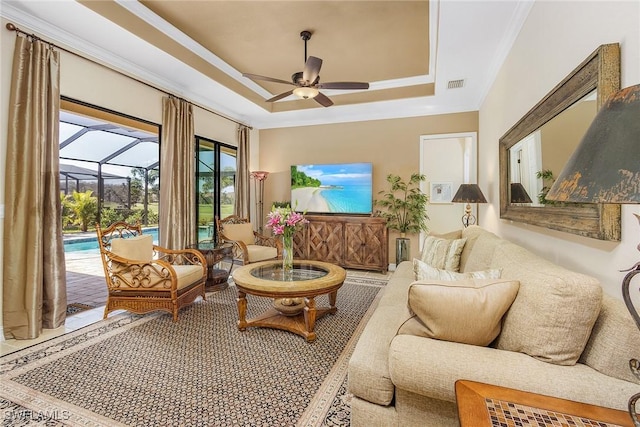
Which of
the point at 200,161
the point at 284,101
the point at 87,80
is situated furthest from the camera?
the point at 284,101

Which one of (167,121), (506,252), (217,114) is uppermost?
(217,114)

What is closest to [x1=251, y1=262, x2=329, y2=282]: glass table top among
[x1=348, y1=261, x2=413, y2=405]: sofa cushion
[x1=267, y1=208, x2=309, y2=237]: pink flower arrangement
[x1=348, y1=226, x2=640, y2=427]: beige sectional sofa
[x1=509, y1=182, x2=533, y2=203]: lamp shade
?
[x1=267, y1=208, x2=309, y2=237]: pink flower arrangement

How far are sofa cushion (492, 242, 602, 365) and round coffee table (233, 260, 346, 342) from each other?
1492 millimetres

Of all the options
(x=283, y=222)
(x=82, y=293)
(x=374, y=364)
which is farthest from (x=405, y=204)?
(x=82, y=293)

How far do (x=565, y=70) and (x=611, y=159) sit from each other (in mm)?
1581

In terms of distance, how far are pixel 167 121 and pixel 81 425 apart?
342cm

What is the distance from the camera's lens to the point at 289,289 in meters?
2.40

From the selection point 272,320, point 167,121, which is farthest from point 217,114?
point 272,320

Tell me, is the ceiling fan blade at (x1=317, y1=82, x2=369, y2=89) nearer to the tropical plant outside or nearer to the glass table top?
the glass table top

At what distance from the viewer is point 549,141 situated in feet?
6.32

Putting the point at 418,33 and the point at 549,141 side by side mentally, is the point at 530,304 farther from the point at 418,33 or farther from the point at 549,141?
the point at 418,33

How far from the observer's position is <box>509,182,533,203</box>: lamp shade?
2367 mm

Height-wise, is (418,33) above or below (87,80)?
above

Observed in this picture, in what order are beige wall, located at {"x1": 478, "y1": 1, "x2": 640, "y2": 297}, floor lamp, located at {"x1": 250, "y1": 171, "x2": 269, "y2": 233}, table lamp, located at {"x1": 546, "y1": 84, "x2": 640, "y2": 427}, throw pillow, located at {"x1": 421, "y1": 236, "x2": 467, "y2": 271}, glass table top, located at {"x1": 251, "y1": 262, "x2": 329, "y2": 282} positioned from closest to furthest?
table lamp, located at {"x1": 546, "y1": 84, "x2": 640, "y2": 427}
beige wall, located at {"x1": 478, "y1": 1, "x2": 640, "y2": 297}
throw pillow, located at {"x1": 421, "y1": 236, "x2": 467, "y2": 271}
glass table top, located at {"x1": 251, "y1": 262, "x2": 329, "y2": 282}
floor lamp, located at {"x1": 250, "y1": 171, "x2": 269, "y2": 233}
